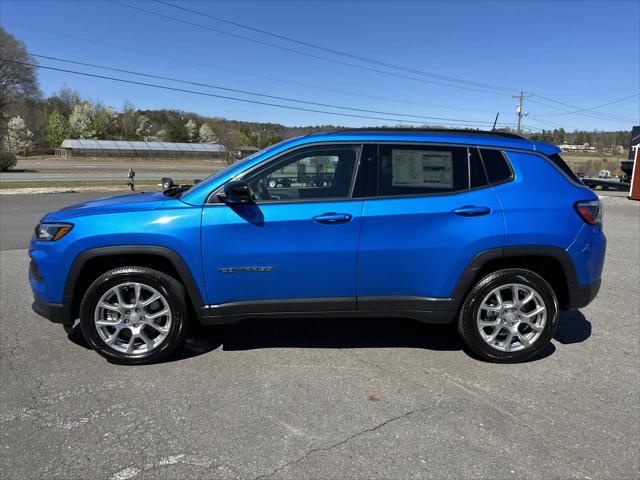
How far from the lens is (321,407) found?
2891 mm

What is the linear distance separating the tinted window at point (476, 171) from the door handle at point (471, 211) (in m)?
0.20

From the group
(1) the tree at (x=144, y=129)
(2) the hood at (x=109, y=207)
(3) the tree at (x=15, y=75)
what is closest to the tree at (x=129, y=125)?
(1) the tree at (x=144, y=129)

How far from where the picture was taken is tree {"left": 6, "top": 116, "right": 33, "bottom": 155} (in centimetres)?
6756

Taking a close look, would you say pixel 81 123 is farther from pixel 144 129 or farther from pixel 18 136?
pixel 18 136

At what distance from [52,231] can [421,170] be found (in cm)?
295

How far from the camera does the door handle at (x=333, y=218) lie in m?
3.25

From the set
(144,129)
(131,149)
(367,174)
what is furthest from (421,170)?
(144,129)

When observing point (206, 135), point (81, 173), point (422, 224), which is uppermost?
point (206, 135)

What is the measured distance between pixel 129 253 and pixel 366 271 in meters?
1.82

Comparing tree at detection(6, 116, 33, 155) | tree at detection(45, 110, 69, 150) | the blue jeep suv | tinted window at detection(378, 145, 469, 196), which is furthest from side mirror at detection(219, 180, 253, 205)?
tree at detection(45, 110, 69, 150)

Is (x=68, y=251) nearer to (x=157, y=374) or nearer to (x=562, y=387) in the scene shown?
(x=157, y=374)

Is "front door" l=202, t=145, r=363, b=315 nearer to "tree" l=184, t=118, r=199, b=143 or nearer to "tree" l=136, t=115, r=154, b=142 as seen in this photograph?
"tree" l=136, t=115, r=154, b=142

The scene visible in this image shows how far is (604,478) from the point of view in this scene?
226 cm

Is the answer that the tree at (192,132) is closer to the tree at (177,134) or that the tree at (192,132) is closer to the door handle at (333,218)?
the tree at (177,134)
